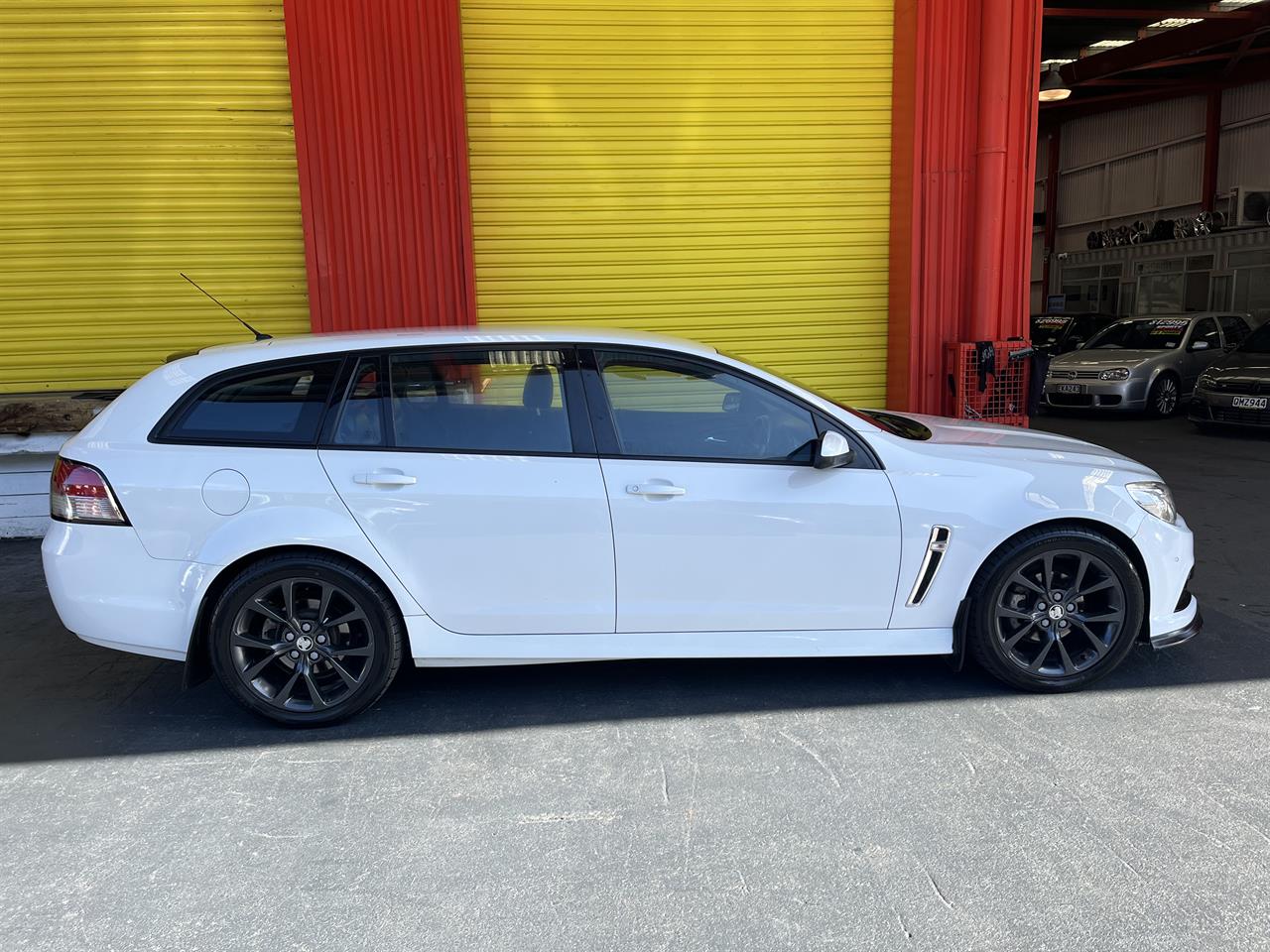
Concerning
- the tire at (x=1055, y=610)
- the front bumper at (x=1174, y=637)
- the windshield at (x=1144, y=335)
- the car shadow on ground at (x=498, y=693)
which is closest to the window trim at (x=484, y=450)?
the car shadow on ground at (x=498, y=693)

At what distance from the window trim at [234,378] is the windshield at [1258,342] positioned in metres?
12.2

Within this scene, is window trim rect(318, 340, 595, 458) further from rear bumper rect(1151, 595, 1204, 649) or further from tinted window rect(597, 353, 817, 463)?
rear bumper rect(1151, 595, 1204, 649)

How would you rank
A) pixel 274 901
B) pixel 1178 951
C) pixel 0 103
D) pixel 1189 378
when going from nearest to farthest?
pixel 1178 951, pixel 274 901, pixel 0 103, pixel 1189 378

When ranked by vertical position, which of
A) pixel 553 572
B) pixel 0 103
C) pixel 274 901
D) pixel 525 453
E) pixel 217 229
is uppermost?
pixel 0 103

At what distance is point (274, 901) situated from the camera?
2.64 meters

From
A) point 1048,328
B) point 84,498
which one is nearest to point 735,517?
point 84,498

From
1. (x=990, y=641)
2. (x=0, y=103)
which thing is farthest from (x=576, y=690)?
(x=0, y=103)

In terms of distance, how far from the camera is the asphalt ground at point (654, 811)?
2523 millimetres

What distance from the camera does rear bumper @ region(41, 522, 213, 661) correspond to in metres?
3.56

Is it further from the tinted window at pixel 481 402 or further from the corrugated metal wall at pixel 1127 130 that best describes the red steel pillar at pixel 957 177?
the corrugated metal wall at pixel 1127 130

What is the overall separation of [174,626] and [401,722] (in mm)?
938

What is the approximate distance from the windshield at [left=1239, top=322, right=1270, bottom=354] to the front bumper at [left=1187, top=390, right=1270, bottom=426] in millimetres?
1098

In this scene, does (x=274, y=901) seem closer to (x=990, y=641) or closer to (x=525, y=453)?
(x=525, y=453)

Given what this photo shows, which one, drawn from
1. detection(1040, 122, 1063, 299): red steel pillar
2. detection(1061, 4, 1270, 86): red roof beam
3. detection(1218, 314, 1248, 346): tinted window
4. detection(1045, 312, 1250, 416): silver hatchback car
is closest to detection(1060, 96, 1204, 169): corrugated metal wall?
detection(1040, 122, 1063, 299): red steel pillar
